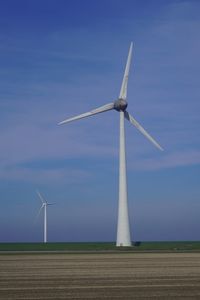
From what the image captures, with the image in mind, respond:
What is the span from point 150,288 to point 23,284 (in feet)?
21.5

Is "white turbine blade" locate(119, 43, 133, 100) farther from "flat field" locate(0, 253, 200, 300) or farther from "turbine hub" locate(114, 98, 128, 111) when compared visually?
"flat field" locate(0, 253, 200, 300)

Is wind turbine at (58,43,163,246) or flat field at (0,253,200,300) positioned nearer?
flat field at (0,253,200,300)

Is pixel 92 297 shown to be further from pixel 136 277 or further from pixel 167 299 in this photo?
pixel 136 277

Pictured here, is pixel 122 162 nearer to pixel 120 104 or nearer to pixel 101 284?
pixel 120 104

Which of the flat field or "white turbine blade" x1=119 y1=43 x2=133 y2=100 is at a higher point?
"white turbine blade" x1=119 y1=43 x2=133 y2=100

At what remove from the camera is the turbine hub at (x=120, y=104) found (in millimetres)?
91562

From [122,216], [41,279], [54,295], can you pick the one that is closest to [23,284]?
[41,279]

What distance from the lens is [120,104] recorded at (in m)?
91.5

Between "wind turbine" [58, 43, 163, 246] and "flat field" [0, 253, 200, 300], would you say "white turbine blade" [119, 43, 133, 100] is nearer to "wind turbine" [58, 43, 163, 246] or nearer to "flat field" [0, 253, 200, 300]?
"wind turbine" [58, 43, 163, 246]

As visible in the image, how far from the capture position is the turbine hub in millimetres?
91562

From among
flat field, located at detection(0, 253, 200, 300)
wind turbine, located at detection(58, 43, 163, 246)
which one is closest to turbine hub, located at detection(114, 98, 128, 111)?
wind turbine, located at detection(58, 43, 163, 246)

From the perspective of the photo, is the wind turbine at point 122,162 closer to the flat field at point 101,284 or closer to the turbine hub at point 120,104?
the turbine hub at point 120,104

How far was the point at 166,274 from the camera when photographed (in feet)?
124

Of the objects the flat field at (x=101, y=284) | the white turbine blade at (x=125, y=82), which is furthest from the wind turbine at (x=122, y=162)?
the flat field at (x=101, y=284)
